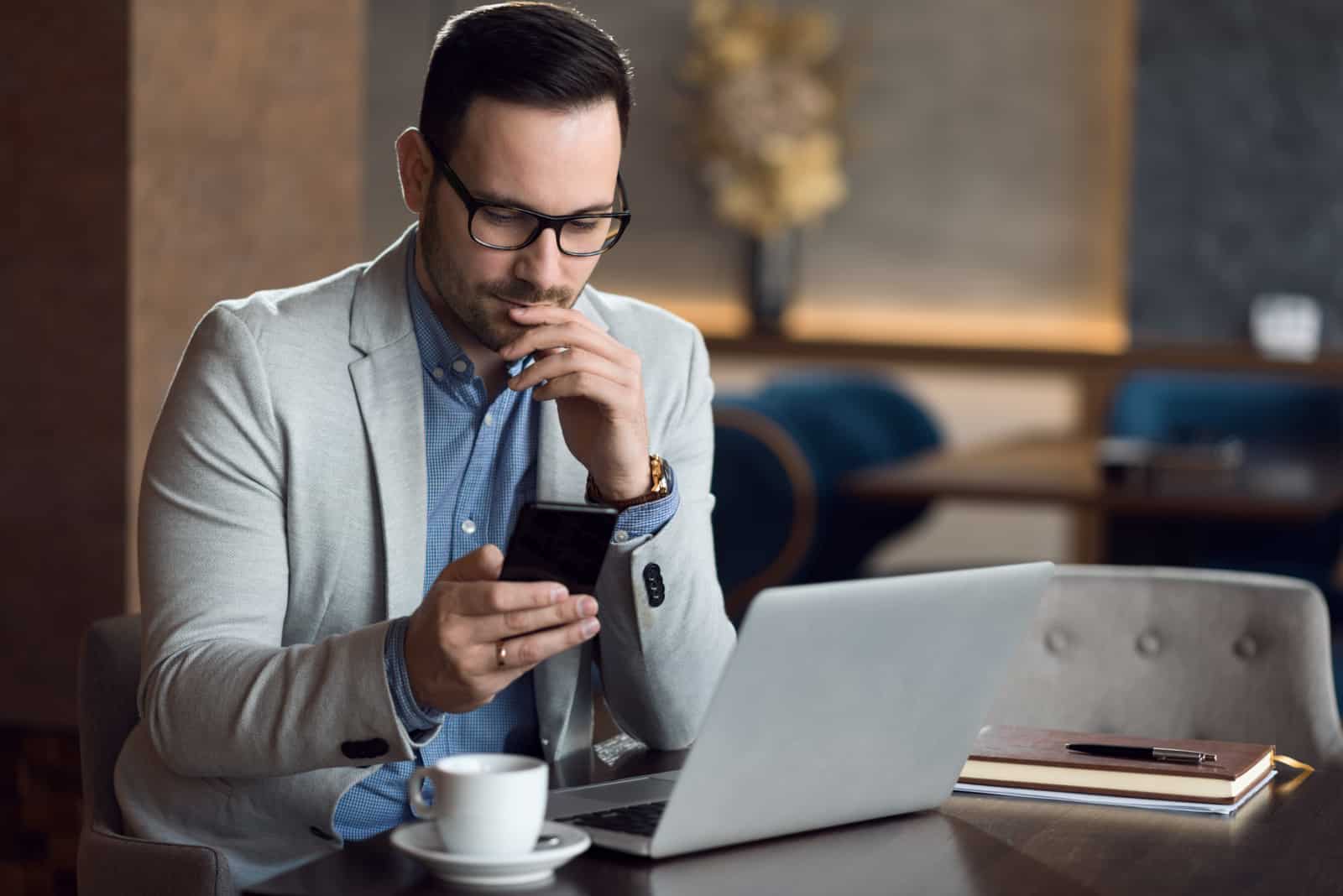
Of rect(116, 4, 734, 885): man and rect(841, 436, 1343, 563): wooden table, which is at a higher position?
rect(116, 4, 734, 885): man

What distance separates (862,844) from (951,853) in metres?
0.06

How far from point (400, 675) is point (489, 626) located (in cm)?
13

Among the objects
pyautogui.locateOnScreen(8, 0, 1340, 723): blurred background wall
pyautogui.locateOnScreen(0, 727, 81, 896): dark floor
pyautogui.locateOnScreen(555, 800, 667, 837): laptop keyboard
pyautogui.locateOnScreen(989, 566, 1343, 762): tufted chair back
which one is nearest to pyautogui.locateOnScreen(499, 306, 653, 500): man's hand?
pyautogui.locateOnScreen(555, 800, 667, 837): laptop keyboard

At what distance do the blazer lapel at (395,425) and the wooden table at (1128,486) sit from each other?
2.28 metres

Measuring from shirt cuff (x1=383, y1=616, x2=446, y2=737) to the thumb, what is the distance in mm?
62

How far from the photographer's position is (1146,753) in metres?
1.46

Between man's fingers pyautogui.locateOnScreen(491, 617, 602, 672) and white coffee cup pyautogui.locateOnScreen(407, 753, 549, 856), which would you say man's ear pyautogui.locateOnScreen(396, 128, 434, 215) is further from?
white coffee cup pyautogui.locateOnScreen(407, 753, 549, 856)

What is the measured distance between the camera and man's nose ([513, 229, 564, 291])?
58.6 inches

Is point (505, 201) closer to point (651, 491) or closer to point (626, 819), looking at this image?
point (651, 491)

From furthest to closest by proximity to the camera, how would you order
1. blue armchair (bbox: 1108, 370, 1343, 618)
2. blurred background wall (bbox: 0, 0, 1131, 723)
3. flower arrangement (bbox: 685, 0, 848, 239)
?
flower arrangement (bbox: 685, 0, 848, 239) → blue armchair (bbox: 1108, 370, 1343, 618) → blurred background wall (bbox: 0, 0, 1131, 723)

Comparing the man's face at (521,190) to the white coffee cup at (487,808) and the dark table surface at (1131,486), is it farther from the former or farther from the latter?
the dark table surface at (1131,486)

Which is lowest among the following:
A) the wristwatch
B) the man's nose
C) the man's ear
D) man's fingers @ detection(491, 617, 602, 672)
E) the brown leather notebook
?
the brown leather notebook

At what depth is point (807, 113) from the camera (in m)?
6.59

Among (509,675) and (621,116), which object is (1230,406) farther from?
(509,675)
